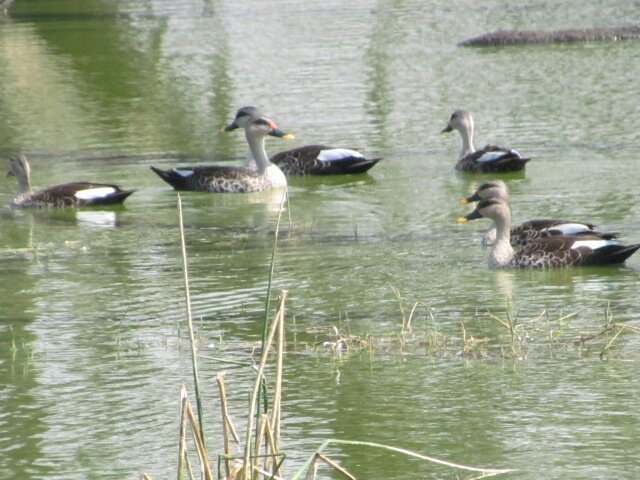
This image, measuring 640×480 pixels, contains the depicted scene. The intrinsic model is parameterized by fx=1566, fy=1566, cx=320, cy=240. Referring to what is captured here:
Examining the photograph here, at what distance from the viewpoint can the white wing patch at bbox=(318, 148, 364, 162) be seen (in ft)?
55.4

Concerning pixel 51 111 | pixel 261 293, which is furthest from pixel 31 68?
pixel 261 293

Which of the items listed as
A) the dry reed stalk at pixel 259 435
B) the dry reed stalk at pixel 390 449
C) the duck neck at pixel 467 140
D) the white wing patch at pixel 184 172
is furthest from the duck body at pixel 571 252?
the dry reed stalk at pixel 259 435

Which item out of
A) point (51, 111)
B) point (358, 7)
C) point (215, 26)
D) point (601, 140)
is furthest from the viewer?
point (358, 7)

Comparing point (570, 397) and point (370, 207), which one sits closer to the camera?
point (570, 397)

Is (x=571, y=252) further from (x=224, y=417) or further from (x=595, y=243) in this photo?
(x=224, y=417)

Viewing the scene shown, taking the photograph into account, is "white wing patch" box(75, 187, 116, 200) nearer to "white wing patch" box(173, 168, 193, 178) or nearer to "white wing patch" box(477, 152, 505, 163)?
"white wing patch" box(173, 168, 193, 178)

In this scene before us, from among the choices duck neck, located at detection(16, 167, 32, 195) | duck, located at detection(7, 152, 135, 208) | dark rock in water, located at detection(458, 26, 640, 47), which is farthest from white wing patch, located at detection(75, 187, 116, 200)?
dark rock in water, located at detection(458, 26, 640, 47)

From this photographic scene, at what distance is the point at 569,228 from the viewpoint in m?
12.5

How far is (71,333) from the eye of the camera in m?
10.2

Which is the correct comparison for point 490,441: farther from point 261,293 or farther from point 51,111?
point 51,111

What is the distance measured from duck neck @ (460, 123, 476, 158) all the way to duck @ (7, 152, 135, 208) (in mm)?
3966

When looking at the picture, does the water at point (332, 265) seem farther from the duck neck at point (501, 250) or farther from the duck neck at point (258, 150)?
the duck neck at point (258, 150)

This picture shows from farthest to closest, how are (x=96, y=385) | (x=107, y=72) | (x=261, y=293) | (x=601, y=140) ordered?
(x=107, y=72)
(x=601, y=140)
(x=261, y=293)
(x=96, y=385)

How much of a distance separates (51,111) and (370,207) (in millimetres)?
9162
